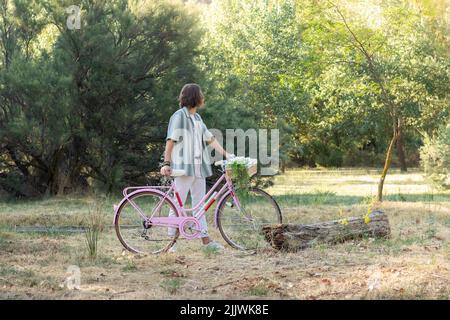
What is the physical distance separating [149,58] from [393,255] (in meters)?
10.3

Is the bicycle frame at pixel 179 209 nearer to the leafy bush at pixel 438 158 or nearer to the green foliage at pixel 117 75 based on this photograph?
the green foliage at pixel 117 75

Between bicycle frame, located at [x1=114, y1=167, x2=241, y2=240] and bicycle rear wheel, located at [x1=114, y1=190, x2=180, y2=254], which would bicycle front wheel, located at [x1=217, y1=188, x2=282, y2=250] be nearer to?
bicycle frame, located at [x1=114, y1=167, x2=241, y2=240]

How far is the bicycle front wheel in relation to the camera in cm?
750

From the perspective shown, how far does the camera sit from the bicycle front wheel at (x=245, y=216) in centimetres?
750

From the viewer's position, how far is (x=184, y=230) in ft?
24.5

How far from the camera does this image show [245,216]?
7531 mm

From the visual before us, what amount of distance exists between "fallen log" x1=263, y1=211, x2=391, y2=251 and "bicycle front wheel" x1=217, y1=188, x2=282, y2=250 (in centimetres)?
18

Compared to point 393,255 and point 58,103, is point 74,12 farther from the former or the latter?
point 393,255

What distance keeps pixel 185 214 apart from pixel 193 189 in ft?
1.25

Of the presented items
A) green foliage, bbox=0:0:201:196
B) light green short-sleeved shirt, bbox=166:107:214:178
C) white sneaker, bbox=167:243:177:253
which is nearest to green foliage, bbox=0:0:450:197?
green foliage, bbox=0:0:201:196

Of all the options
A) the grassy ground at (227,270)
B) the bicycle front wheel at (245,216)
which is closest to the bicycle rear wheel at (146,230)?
the grassy ground at (227,270)

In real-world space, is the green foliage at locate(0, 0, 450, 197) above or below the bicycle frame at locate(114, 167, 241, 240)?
above

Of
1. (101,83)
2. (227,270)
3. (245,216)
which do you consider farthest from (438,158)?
(227,270)
